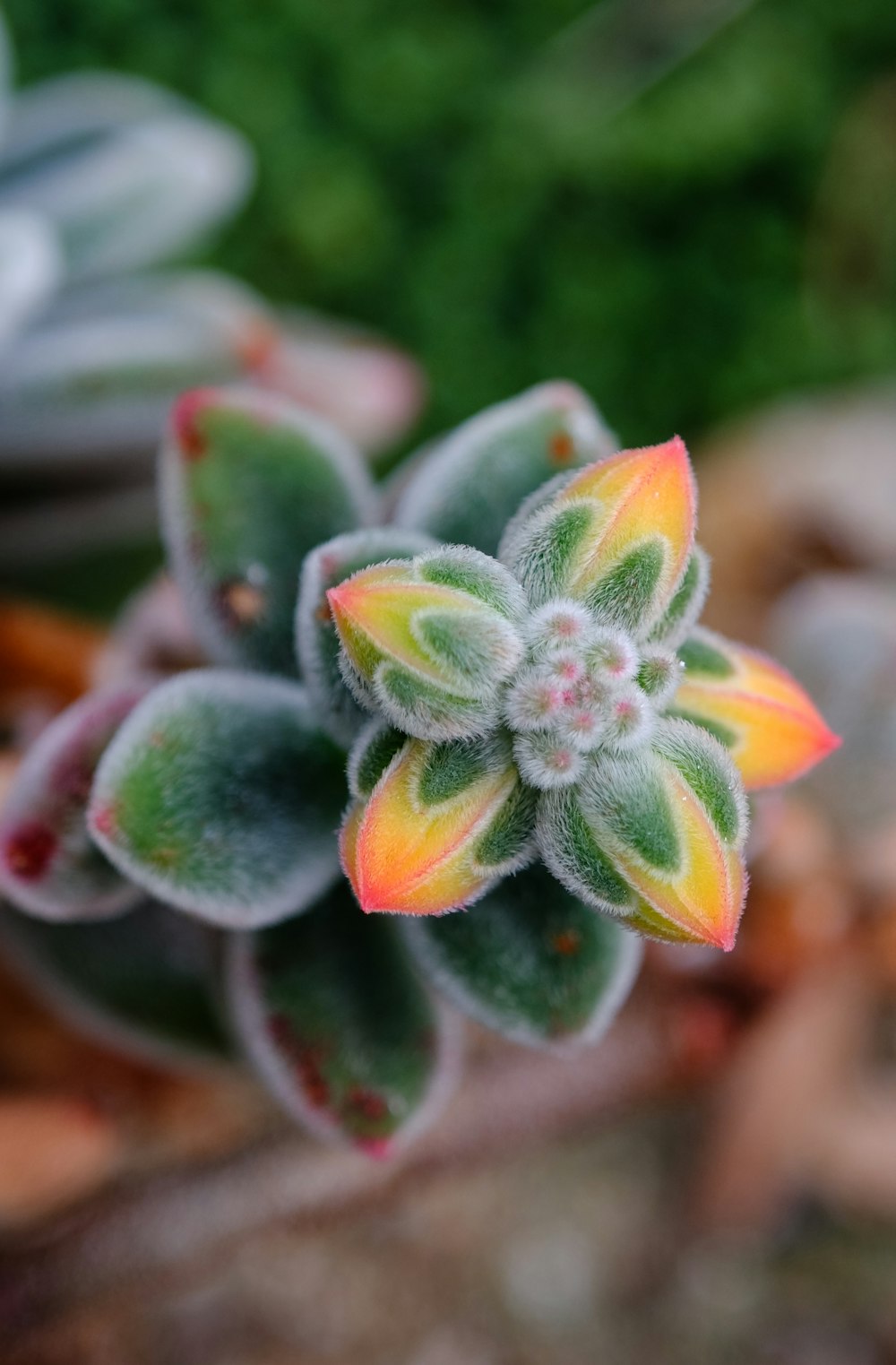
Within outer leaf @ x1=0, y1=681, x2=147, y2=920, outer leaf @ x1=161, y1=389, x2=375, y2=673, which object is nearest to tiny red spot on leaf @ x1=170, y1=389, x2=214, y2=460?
outer leaf @ x1=161, y1=389, x2=375, y2=673

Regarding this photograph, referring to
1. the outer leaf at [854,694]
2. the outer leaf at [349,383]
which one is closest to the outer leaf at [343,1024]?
the outer leaf at [854,694]

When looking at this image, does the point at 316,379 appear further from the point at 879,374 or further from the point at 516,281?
the point at 879,374

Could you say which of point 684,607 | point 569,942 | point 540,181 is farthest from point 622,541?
point 540,181

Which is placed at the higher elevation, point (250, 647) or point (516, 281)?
point (250, 647)

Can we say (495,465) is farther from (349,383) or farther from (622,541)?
(349,383)

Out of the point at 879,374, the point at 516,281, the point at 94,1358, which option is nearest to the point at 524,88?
the point at 516,281

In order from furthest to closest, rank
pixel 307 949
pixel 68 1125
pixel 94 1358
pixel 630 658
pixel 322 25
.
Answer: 1. pixel 322 25
2. pixel 94 1358
3. pixel 68 1125
4. pixel 307 949
5. pixel 630 658
